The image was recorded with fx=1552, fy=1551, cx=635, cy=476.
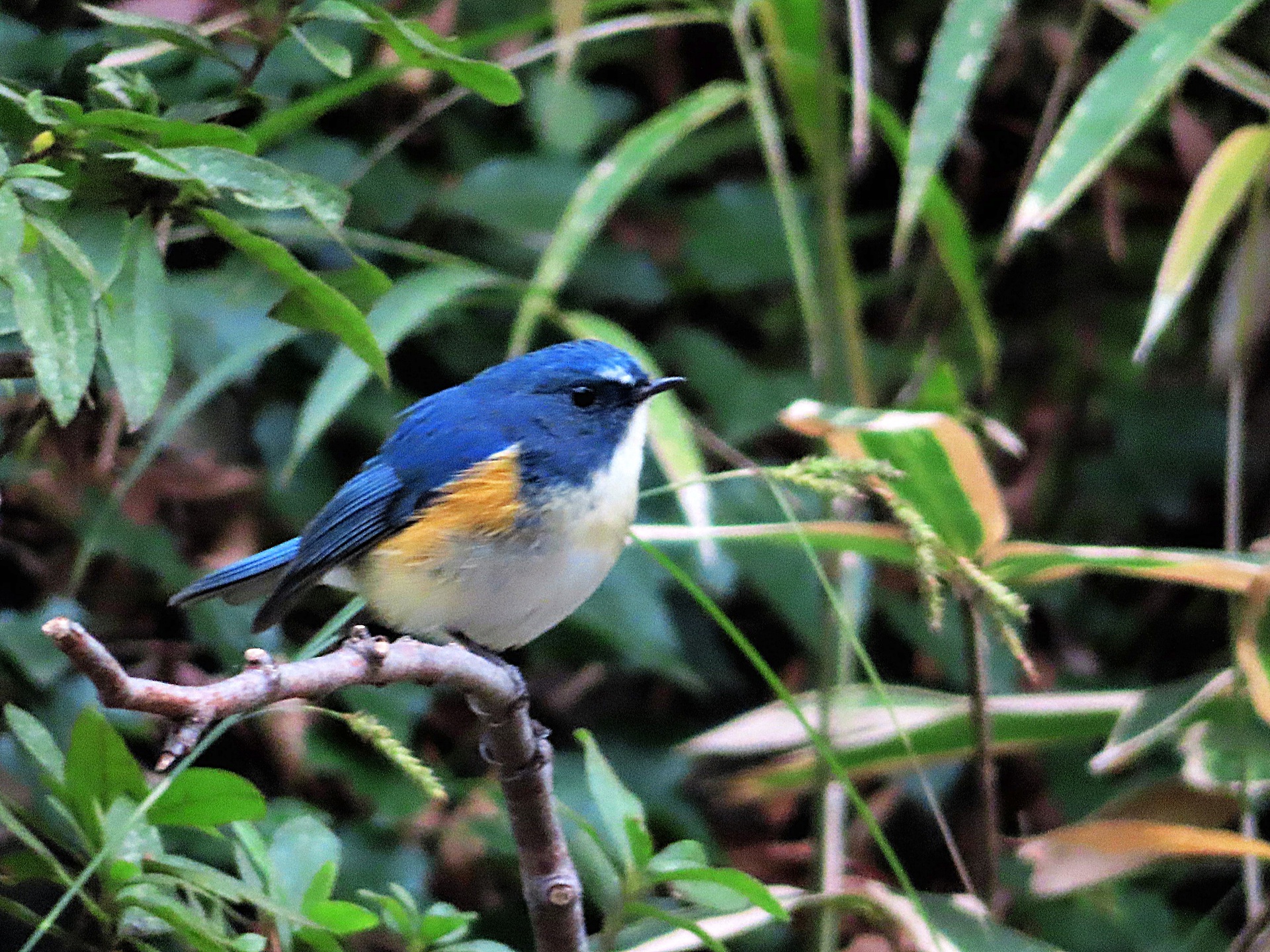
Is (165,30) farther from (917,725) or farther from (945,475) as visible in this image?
(917,725)

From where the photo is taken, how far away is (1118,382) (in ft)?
10.5

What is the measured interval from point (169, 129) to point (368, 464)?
0.80 meters

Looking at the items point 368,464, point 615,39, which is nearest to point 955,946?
point 368,464

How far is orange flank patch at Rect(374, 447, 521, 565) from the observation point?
171 cm

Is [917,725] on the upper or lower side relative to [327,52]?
lower

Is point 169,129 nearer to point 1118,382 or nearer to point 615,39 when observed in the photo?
point 615,39

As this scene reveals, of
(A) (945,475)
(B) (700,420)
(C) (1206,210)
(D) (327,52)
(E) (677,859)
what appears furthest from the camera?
(B) (700,420)

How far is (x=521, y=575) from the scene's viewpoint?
66.5 inches

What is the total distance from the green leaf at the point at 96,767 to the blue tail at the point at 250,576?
53cm

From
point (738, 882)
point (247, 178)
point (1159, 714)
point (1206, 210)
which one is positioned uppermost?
point (247, 178)

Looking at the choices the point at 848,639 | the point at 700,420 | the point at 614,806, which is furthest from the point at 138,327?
the point at 700,420

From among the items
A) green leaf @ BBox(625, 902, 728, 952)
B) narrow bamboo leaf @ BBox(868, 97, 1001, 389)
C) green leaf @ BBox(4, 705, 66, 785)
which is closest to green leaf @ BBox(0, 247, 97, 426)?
green leaf @ BBox(4, 705, 66, 785)

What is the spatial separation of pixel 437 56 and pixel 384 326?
85 cm

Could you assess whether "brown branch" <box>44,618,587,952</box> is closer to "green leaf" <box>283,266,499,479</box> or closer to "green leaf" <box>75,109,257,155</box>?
"green leaf" <box>75,109,257,155</box>
